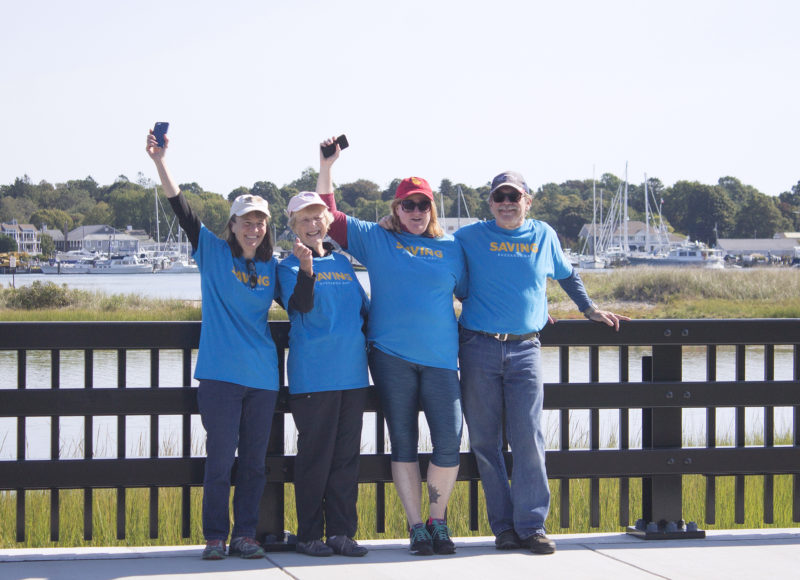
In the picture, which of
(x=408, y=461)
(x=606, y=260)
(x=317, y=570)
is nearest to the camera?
(x=317, y=570)

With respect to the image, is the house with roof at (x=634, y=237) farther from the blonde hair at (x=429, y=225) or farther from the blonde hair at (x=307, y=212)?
the blonde hair at (x=307, y=212)

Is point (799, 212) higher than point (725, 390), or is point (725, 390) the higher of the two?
point (799, 212)

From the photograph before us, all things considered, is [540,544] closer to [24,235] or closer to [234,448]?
[234,448]

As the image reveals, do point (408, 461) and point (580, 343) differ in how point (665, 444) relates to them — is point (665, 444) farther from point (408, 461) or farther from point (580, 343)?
point (408, 461)

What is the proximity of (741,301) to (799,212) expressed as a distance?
119967 mm

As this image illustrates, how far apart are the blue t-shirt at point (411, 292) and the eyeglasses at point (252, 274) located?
492 millimetres

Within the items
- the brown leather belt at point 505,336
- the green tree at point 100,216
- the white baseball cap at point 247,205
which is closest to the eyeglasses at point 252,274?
the white baseball cap at point 247,205

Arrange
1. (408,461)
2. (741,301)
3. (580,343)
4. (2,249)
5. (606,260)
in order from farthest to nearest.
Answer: (2,249) → (606,260) → (741,301) → (580,343) → (408,461)

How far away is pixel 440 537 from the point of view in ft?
15.7

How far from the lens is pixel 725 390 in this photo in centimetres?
529

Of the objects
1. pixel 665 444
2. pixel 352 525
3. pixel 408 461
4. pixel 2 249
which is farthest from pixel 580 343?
pixel 2 249

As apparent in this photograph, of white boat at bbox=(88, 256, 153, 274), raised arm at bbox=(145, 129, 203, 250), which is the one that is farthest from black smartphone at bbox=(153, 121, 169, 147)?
white boat at bbox=(88, 256, 153, 274)

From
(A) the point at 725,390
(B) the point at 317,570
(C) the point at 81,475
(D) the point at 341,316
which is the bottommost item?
(B) the point at 317,570

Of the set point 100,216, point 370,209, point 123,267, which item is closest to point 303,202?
point 123,267
